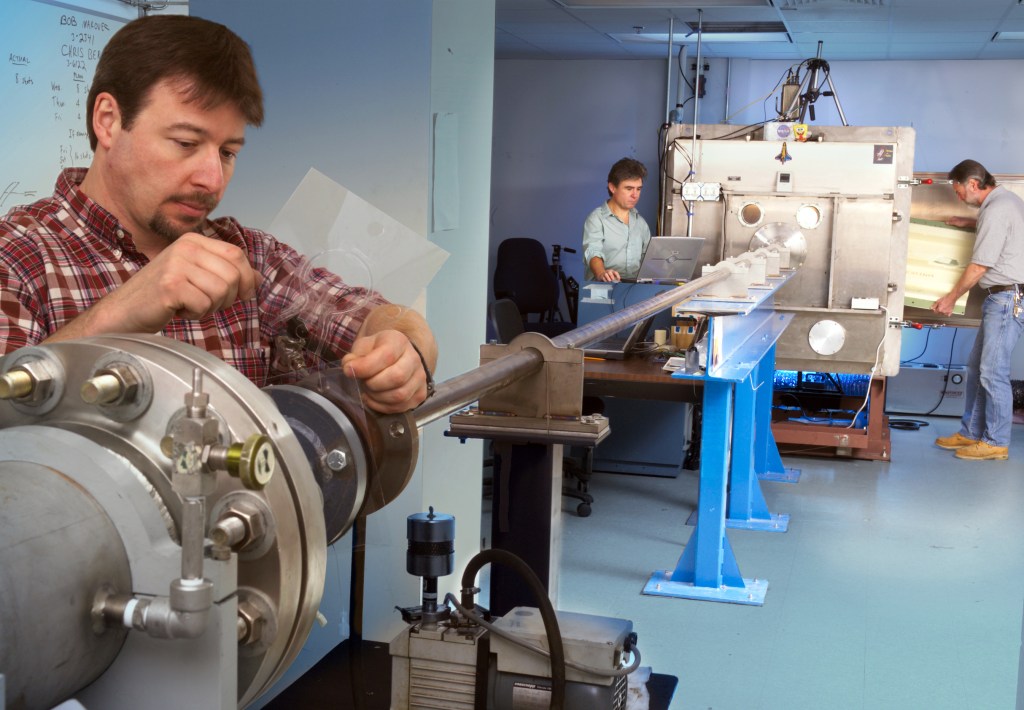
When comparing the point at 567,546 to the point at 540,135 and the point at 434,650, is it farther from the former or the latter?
the point at 540,135

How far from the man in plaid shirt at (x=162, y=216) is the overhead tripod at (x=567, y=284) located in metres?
7.25

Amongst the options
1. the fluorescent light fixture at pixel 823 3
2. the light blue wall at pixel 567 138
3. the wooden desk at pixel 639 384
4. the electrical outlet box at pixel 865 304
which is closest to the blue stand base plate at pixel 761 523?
the wooden desk at pixel 639 384

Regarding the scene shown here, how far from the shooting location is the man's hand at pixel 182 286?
0.73m

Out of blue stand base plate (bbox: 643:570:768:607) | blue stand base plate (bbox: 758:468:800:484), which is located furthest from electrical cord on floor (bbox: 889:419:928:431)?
blue stand base plate (bbox: 643:570:768:607)

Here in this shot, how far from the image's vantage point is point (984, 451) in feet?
19.8

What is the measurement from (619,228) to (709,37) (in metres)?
2.57

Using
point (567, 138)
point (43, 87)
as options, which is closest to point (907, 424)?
point (567, 138)

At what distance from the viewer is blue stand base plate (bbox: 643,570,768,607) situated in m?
3.72

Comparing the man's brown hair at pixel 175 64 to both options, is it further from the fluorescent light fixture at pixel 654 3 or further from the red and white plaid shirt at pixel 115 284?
the fluorescent light fixture at pixel 654 3

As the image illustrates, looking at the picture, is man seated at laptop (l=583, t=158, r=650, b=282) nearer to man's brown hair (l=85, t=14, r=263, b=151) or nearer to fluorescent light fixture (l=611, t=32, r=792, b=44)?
fluorescent light fixture (l=611, t=32, r=792, b=44)

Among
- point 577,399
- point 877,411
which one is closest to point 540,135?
point 877,411

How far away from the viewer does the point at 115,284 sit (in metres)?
1.15

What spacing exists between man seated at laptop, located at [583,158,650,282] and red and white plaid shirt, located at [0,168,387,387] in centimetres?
467

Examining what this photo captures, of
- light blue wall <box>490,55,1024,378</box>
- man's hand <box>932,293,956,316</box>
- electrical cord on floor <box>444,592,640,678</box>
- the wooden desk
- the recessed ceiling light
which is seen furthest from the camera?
light blue wall <box>490,55,1024,378</box>
